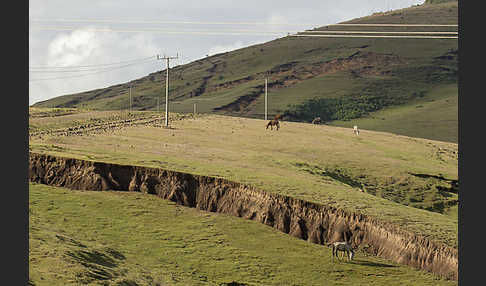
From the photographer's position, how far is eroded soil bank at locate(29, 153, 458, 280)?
3189 centimetres

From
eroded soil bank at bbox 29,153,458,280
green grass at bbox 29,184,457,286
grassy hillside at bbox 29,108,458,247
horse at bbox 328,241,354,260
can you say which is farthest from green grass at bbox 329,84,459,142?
horse at bbox 328,241,354,260

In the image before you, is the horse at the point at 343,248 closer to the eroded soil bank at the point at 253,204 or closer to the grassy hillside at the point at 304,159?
the eroded soil bank at the point at 253,204

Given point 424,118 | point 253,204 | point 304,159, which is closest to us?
point 253,204

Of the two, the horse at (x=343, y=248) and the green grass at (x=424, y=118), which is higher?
the green grass at (x=424, y=118)

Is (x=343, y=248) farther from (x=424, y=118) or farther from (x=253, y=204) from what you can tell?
(x=424, y=118)

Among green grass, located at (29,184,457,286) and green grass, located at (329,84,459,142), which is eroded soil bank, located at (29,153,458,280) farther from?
green grass, located at (329,84,459,142)

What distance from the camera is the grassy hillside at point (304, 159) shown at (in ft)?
127

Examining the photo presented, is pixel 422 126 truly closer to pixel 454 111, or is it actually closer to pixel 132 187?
pixel 454 111

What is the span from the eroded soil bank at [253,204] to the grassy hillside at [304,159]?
1.01 metres

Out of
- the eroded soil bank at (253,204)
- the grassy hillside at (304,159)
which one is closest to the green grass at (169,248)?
the eroded soil bank at (253,204)

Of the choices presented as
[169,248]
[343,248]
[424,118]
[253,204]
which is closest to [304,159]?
[253,204]

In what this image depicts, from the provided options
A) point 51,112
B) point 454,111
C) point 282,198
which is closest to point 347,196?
point 282,198

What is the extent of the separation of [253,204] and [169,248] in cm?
767

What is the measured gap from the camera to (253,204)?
3647cm
